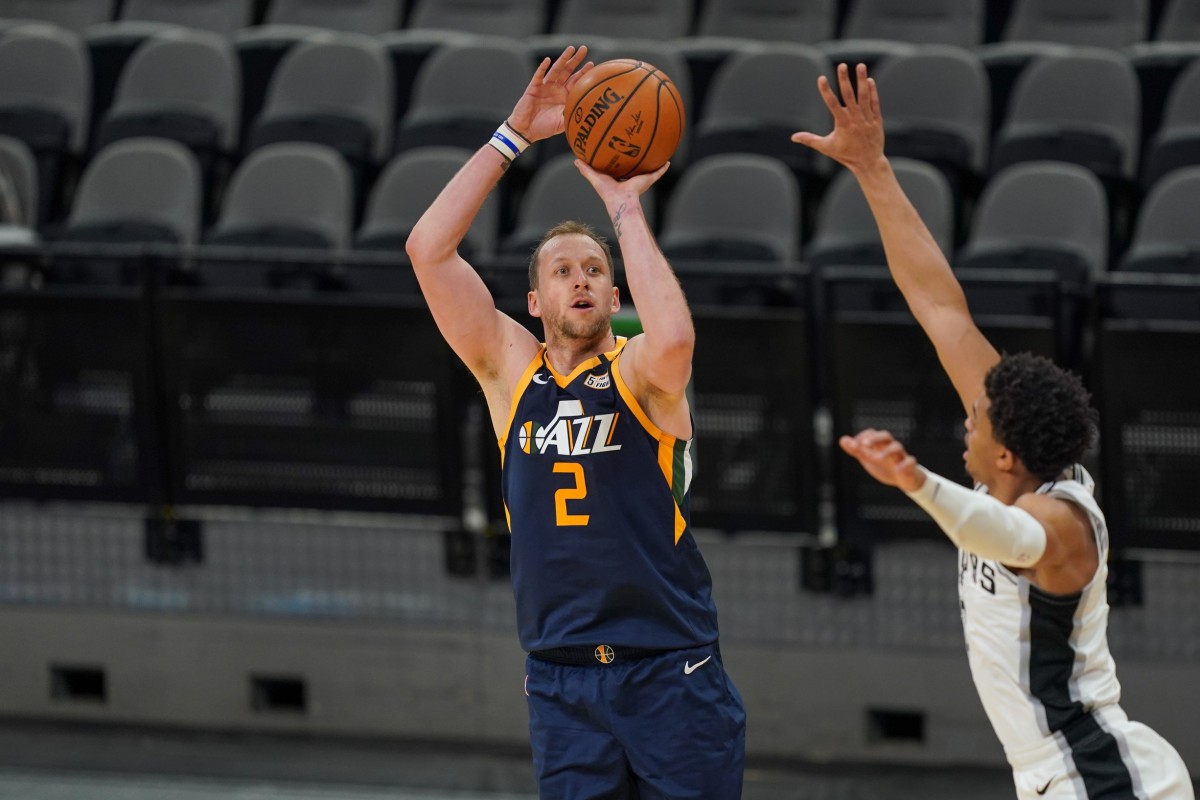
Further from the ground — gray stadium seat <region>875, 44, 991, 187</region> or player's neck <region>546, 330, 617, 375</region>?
gray stadium seat <region>875, 44, 991, 187</region>

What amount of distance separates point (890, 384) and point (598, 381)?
2.65m

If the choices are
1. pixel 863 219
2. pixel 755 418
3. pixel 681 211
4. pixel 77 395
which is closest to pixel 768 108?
pixel 681 211

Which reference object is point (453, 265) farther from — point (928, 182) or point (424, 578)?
point (928, 182)

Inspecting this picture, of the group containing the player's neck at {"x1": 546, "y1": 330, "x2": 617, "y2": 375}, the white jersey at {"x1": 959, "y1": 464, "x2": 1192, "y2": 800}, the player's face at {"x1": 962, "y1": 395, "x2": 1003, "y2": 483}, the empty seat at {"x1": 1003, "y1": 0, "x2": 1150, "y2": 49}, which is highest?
the empty seat at {"x1": 1003, "y1": 0, "x2": 1150, "y2": 49}

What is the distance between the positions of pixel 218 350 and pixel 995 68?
16.3 feet

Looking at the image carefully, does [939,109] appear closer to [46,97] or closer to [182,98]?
[182,98]

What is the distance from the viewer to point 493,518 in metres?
6.68

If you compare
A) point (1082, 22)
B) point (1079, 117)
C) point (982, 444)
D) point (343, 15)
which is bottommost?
point (982, 444)

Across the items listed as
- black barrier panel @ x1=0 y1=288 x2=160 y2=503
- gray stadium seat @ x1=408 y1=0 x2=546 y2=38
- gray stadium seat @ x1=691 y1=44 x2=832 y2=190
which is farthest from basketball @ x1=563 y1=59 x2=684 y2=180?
gray stadium seat @ x1=408 y1=0 x2=546 y2=38

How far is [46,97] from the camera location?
9625 mm

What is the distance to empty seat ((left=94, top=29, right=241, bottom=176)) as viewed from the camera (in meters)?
9.38

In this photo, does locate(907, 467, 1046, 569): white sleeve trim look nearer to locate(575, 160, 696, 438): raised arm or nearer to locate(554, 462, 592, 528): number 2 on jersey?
locate(575, 160, 696, 438): raised arm

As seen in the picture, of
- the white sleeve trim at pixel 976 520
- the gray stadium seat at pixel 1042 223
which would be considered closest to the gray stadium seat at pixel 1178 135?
the gray stadium seat at pixel 1042 223

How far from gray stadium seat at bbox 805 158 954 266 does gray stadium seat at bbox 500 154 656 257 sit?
93 centimetres
